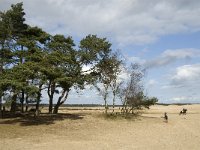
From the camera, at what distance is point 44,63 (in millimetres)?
34375

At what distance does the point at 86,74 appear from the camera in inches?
1650

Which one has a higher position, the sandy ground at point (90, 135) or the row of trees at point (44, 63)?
the row of trees at point (44, 63)

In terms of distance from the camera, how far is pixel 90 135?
95.5 feet

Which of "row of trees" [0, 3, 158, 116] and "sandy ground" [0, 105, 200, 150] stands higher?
"row of trees" [0, 3, 158, 116]

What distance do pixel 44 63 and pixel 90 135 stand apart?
28.6 feet

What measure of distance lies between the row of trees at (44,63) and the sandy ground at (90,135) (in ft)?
10.7

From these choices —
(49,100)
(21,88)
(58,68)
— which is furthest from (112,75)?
(21,88)

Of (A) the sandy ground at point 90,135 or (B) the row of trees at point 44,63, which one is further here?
(B) the row of trees at point 44,63

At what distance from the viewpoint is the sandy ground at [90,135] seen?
77.3 ft

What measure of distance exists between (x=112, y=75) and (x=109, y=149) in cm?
2270

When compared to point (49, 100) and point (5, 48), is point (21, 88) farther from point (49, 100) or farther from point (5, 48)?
point (49, 100)

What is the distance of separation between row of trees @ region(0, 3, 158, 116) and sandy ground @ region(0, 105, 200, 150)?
128 inches

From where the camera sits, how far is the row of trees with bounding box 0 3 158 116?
33.2 metres

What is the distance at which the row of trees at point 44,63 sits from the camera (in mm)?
33250
